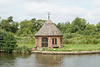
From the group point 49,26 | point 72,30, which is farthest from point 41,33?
point 72,30

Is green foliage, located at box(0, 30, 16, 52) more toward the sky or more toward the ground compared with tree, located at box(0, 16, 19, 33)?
more toward the ground

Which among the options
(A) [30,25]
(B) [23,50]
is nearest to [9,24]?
(A) [30,25]

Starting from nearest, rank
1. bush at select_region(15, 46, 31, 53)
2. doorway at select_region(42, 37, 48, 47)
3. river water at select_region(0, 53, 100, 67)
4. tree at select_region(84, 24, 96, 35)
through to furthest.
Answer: river water at select_region(0, 53, 100, 67) → bush at select_region(15, 46, 31, 53) → doorway at select_region(42, 37, 48, 47) → tree at select_region(84, 24, 96, 35)

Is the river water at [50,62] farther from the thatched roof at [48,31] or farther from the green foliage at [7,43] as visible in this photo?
the thatched roof at [48,31]

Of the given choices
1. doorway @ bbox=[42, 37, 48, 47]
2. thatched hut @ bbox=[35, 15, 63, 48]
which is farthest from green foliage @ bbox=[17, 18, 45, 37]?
thatched hut @ bbox=[35, 15, 63, 48]

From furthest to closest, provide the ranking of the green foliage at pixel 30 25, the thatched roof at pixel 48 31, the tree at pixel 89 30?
the green foliage at pixel 30 25 < the tree at pixel 89 30 < the thatched roof at pixel 48 31

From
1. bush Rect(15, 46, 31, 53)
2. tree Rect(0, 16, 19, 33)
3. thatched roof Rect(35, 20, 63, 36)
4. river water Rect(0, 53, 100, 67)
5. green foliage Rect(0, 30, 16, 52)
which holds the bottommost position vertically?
river water Rect(0, 53, 100, 67)

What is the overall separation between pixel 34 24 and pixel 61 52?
2280 inches

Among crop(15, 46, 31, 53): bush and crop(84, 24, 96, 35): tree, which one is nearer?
crop(15, 46, 31, 53): bush

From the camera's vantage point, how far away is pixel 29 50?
98.1 feet

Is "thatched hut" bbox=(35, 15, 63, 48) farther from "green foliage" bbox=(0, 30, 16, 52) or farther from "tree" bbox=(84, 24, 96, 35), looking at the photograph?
"tree" bbox=(84, 24, 96, 35)

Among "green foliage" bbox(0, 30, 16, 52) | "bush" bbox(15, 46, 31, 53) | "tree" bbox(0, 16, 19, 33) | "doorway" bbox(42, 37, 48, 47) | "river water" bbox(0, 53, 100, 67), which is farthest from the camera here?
"tree" bbox(0, 16, 19, 33)

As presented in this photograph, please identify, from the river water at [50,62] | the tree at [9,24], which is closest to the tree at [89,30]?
the tree at [9,24]

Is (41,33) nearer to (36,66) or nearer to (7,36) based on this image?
(7,36)
